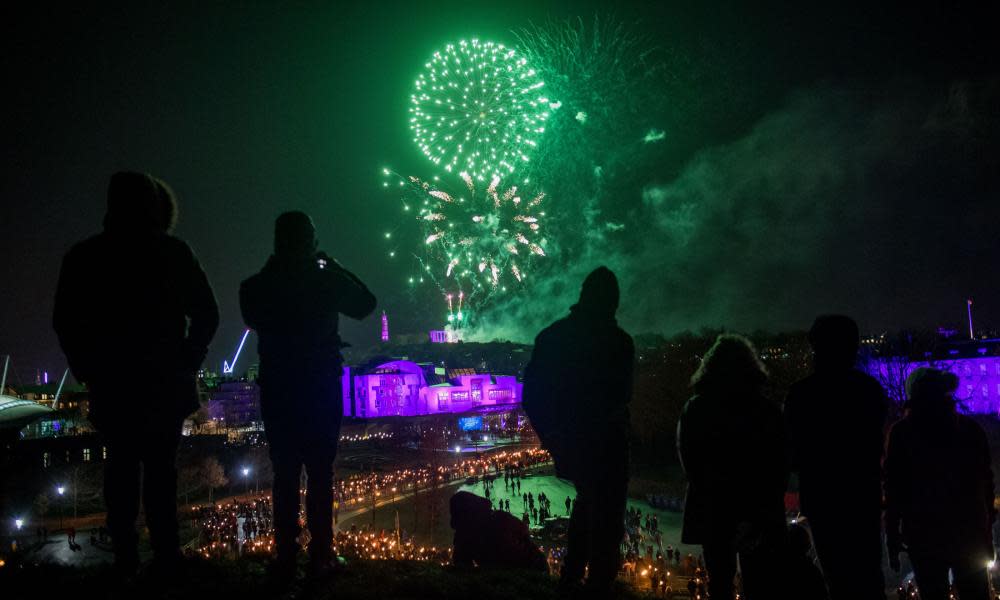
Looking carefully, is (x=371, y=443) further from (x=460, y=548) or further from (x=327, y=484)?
(x=327, y=484)

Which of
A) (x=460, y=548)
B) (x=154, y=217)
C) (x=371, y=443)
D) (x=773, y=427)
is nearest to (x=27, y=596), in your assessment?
(x=154, y=217)

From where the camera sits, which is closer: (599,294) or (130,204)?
(130,204)

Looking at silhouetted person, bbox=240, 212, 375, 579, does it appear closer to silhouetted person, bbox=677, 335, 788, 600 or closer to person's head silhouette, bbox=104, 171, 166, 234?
person's head silhouette, bbox=104, 171, 166, 234

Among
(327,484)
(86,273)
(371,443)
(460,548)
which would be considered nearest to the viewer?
(86,273)

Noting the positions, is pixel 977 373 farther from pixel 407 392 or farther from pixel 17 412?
pixel 17 412

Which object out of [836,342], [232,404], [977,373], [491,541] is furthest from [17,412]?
[232,404]
